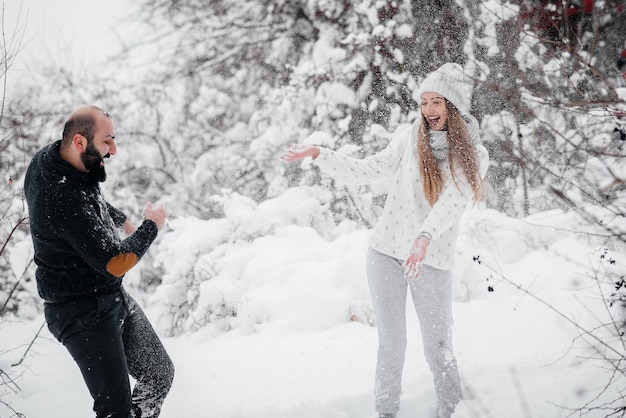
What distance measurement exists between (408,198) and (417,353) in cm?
147

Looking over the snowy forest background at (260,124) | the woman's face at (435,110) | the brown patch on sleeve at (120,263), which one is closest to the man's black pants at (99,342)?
the brown patch on sleeve at (120,263)

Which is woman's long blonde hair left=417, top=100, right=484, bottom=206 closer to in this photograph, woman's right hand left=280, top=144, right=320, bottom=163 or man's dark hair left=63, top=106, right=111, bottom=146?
woman's right hand left=280, top=144, right=320, bottom=163

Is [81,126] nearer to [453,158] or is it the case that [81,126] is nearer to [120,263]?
[120,263]

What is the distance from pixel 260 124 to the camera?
25.1 ft

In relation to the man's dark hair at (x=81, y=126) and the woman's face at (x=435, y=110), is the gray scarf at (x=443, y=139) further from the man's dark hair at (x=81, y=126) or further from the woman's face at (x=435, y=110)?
the man's dark hair at (x=81, y=126)

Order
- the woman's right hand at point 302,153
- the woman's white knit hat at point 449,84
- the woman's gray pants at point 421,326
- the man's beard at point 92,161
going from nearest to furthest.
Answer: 1. the man's beard at point 92,161
2. the woman's white knit hat at point 449,84
3. the woman's gray pants at point 421,326
4. the woman's right hand at point 302,153

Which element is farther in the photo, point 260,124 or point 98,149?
point 260,124

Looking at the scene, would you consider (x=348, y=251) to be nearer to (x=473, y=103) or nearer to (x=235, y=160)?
(x=473, y=103)

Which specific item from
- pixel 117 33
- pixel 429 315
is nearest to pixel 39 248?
Answer: pixel 429 315

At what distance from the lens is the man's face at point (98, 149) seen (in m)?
1.91

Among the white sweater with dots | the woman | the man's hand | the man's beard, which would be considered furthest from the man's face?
the woman

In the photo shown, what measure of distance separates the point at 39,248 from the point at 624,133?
2322 millimetres

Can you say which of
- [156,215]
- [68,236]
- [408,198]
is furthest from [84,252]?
[408,198]

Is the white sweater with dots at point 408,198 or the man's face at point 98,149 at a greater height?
the man's face at point 98,149
